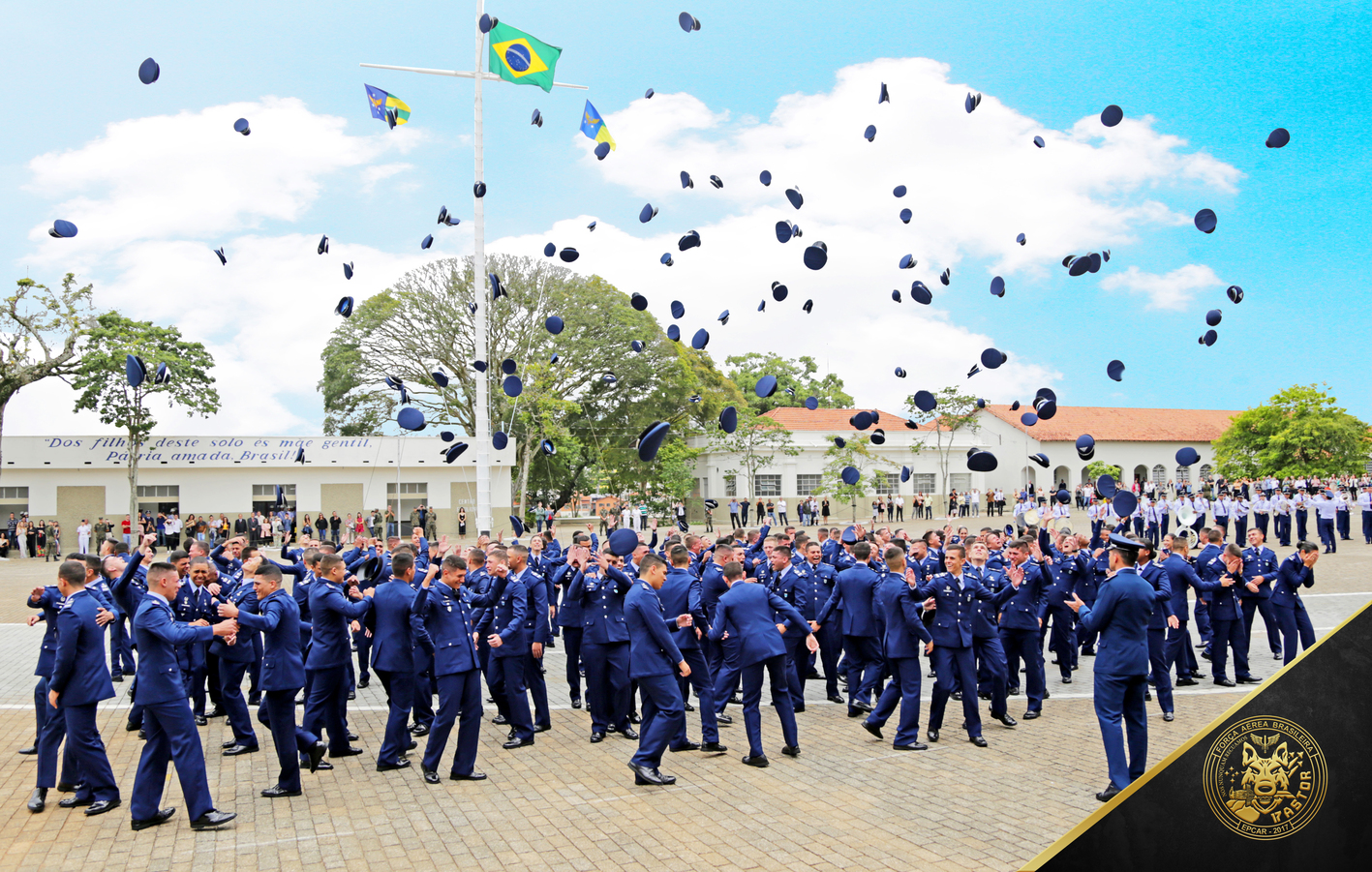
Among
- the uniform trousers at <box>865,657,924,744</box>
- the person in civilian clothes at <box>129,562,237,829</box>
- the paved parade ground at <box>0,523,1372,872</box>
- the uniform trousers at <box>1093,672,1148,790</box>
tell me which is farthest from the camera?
the uniform trousers at <box>865,657,924,744</box>

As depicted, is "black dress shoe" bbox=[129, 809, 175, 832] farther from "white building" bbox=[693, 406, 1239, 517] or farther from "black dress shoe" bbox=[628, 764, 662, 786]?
"white building" bbox=[693, 406, 1239, 517]

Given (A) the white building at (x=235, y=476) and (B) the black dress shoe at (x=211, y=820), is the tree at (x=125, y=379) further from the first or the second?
(B) the black dress shoe at (x=211, y=820)

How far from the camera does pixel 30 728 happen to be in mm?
9109

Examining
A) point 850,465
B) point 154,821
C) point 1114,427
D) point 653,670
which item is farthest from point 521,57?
point 1114,427

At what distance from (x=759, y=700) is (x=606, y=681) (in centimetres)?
172

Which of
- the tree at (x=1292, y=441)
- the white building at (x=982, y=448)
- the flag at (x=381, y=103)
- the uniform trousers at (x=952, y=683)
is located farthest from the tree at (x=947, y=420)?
the uniform trousers at (x=952, y=683)

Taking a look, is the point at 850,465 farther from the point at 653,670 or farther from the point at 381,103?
the point at 653,670

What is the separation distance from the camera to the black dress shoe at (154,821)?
6.05 m

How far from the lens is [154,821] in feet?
20.1

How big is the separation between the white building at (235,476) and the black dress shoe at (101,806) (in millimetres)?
30280

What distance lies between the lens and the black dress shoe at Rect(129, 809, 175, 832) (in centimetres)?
605

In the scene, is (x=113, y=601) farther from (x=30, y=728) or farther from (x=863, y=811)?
(x=863, y=811)

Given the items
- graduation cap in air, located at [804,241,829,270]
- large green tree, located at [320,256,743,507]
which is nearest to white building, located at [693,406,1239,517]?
large green tree, located at [320,256,743,507]

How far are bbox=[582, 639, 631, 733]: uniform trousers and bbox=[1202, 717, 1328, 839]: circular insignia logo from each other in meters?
4.99
